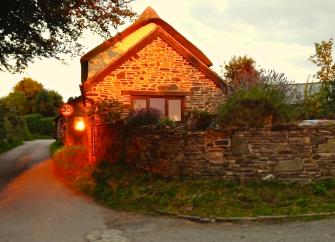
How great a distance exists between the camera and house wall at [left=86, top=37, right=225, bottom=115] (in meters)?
20.1

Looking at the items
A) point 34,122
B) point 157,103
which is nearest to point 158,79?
point 157,103

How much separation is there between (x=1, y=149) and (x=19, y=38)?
1849 cm

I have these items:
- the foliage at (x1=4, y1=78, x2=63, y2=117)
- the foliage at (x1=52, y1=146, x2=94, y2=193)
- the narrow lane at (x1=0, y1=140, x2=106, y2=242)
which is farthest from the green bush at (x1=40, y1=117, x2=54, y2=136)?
the narrow lane at (x1=0, y1=140, x2=106, y2=242)

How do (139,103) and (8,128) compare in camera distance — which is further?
(8,128)

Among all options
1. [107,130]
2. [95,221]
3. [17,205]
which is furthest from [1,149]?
[95,221]

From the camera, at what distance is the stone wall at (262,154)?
1105cm

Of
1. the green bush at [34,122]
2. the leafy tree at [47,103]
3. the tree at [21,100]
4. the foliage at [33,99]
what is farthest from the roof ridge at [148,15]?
the tree at [21,100]

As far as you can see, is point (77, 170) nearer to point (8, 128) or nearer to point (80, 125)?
point (80, 125)

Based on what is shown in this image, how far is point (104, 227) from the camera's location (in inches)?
374

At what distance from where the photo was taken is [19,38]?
18.9 metres

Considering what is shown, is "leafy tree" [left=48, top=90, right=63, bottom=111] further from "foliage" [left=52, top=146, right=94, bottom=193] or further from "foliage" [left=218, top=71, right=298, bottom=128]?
"foliage" [left=218, top=71, right=298, bottom=128]

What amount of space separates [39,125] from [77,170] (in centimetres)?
5192

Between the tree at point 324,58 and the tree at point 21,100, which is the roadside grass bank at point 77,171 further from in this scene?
the tree at point 21,100

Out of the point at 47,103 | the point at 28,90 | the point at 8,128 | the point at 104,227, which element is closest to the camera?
the point at 104,227
